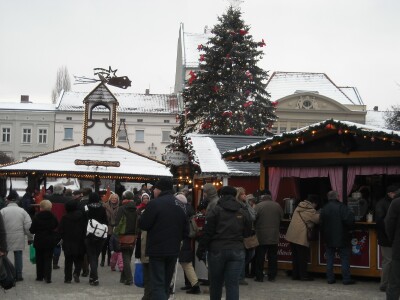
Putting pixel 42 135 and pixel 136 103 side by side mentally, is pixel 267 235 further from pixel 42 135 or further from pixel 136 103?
pixel 42 135

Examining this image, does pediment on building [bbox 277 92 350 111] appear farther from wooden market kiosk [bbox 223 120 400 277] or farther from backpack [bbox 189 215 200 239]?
backpack [bbox 189 215 200 239]

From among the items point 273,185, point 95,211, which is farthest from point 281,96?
point 95,211

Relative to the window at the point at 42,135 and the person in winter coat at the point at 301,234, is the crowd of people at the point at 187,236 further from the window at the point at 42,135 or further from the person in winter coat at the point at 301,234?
the window at the point at 42,135

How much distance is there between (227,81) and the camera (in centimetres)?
3425

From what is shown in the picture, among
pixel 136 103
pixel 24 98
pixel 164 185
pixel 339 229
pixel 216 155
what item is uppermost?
pixel 24 98

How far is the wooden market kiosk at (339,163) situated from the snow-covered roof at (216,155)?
3.20 meters

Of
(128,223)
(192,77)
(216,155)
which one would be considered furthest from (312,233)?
(192,77)

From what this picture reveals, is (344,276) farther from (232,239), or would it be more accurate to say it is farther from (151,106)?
(151,106)

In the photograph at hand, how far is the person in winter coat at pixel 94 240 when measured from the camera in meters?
13.0

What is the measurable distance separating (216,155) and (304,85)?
4468 centimetres

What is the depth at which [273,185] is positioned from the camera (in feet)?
55.1

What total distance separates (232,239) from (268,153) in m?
7.22

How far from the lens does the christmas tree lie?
111 ft

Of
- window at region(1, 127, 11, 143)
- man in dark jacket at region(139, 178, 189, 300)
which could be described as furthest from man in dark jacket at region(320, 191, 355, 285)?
window at region(1, 127, 11, 143)
